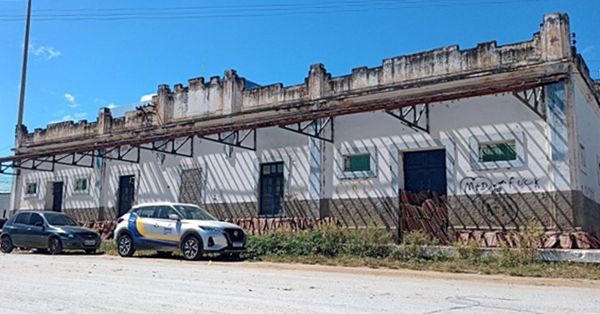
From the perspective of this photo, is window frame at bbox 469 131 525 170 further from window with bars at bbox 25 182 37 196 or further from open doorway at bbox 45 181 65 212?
window with bars at bbox 25 182 37 196

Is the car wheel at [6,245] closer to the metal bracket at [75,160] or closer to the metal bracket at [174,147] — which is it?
the metal bracket at [174,147]

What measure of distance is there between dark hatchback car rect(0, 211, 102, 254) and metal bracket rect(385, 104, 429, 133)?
455 inches

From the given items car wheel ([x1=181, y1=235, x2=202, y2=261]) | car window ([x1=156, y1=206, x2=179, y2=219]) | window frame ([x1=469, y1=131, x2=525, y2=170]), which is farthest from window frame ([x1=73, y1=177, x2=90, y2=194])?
window frame ([x1=469, y1=131, x2=525, y2=170])

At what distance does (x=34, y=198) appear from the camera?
100ft

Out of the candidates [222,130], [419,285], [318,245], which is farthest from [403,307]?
[222,130]

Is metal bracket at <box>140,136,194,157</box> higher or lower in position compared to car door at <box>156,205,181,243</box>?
higher

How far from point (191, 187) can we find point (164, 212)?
7112 mm

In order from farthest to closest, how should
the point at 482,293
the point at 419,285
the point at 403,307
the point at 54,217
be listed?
the point at 54,217, the point at 419,285, the point at 482,293, the point at 403,307

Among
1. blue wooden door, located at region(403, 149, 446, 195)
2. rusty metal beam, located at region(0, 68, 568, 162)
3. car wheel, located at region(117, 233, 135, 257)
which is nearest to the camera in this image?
rusty metal beam, located at region(0, 68, 568, 162)

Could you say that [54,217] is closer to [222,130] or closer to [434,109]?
[222,130]

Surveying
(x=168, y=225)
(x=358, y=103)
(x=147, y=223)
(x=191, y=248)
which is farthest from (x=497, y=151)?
(x=147, y=223)

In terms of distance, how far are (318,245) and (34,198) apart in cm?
2063

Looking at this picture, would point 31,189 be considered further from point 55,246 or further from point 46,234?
point 55,246

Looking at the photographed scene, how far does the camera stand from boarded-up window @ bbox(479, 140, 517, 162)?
16.6m
